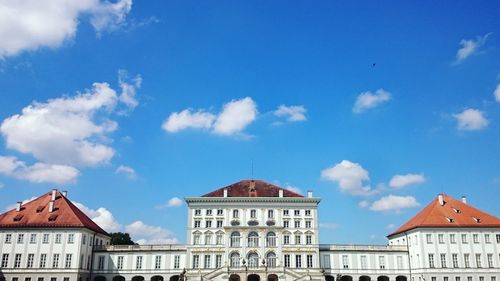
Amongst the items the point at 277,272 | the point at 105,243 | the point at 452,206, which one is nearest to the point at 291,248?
the point at 277,272

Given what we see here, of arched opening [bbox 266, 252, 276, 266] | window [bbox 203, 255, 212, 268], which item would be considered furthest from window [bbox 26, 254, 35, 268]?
arched opening [bbox 266, 252, 276, 266]

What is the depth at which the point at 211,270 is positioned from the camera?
61.9 m

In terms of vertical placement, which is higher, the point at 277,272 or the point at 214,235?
the point at 214,235

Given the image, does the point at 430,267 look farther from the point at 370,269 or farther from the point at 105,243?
the point at 105,243

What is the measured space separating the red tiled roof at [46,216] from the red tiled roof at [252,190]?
57.7 ft

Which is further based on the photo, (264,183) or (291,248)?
(264,183)

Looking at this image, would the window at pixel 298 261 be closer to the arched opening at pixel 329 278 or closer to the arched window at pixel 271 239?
the arched window at pixel 271 239

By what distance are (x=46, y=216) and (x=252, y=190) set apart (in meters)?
27.7

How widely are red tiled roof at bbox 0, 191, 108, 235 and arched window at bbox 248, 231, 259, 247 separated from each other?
70.9 ft

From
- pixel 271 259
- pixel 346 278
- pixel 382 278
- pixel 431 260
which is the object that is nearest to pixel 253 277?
pixel 271 259

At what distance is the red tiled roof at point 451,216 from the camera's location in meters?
63.1

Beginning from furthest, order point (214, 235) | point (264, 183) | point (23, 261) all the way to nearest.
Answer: point (264, 183), point (214, 235), point (23, 261)

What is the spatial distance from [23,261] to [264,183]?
109ft

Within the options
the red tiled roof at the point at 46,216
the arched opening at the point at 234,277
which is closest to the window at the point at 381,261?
the arched opening at the point at 234,277
